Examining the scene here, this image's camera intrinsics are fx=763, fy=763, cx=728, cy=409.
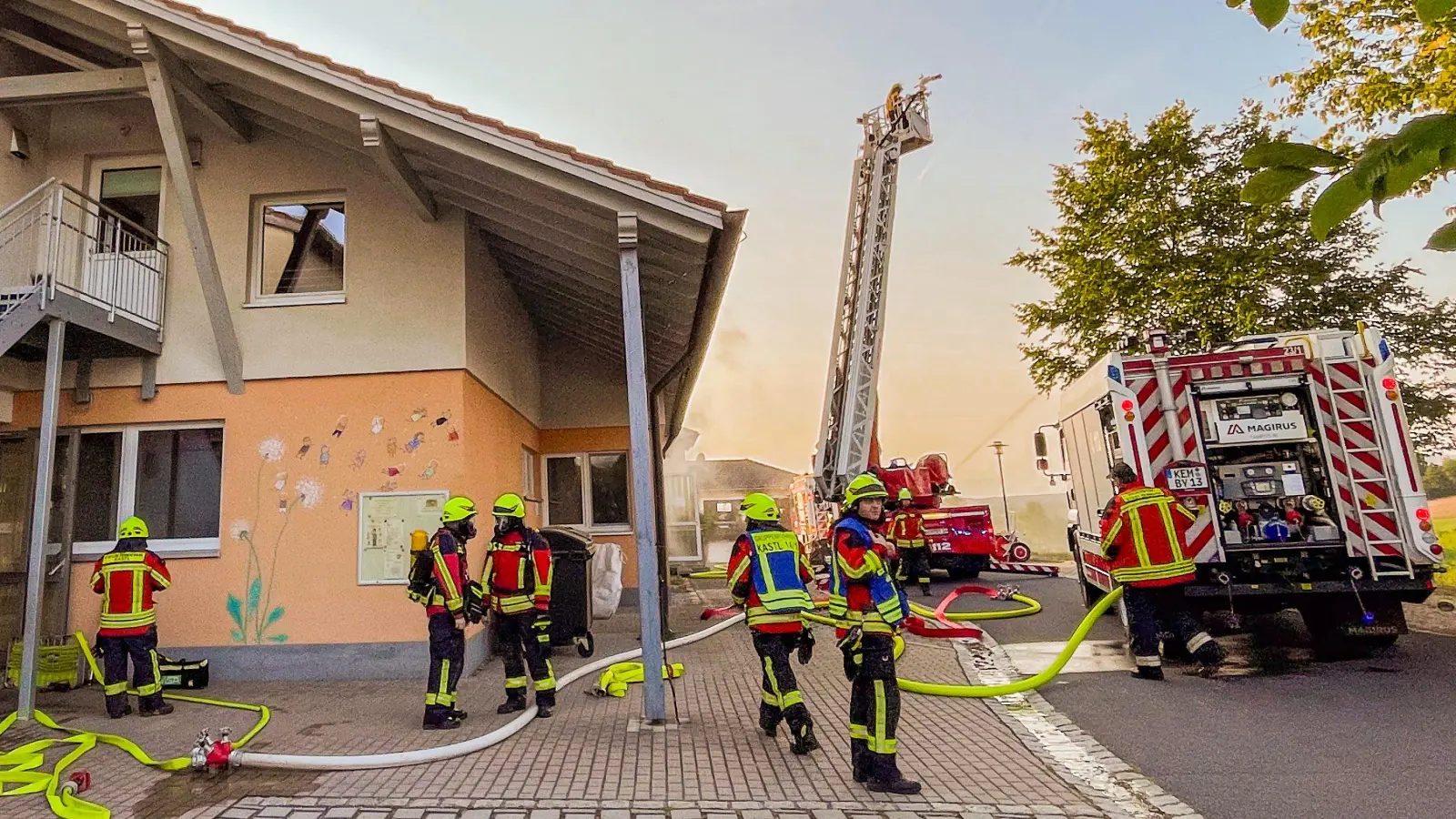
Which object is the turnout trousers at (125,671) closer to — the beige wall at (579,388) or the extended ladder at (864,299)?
the beige wall at (579,388)

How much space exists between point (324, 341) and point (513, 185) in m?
2.81

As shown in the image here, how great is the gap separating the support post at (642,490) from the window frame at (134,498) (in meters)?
4.74

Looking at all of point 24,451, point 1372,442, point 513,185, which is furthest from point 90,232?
point 1372,442

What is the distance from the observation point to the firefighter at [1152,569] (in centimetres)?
648

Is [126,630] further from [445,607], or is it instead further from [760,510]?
[760,510]

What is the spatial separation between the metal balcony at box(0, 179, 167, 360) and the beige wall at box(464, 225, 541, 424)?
3162 millimetres

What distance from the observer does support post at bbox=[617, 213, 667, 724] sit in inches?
218

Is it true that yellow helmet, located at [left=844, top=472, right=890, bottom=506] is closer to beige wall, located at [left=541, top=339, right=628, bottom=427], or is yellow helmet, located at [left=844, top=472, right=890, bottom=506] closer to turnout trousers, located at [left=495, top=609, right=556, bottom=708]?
turnout trousers, located at [left=495, top=609, right=556, bottom=708]

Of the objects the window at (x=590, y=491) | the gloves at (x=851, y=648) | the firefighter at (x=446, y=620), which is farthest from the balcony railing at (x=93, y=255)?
the gloves at (x=851, y=648)

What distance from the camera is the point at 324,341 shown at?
789 cm

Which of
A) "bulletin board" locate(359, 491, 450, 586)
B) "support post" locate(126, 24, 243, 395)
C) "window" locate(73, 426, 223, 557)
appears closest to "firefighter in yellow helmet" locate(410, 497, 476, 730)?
"bulletin board" locate(359, 491, 450, 586)

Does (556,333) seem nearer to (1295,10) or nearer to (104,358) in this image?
(104,358)

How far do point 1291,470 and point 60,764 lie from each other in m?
10.0

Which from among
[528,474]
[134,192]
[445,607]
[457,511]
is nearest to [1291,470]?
[457,511]
